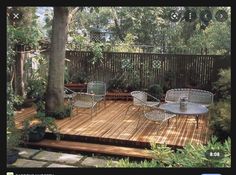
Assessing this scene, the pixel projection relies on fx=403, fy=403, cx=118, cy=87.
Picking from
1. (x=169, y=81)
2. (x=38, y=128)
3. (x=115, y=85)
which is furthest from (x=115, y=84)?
(x=38, y=128)

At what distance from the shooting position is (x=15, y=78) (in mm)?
8578

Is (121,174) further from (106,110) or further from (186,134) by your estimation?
(106,110)

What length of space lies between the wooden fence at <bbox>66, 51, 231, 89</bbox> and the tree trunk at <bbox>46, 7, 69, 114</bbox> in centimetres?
186

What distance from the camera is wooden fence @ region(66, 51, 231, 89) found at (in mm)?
9109

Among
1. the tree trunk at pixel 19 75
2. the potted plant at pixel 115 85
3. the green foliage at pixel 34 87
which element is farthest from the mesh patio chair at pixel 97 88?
the tree trunk at pixel 19 75

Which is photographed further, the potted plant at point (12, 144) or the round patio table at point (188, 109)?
the round patio table at point (188, 109)

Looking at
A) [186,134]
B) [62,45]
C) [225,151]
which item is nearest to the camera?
[225,151]

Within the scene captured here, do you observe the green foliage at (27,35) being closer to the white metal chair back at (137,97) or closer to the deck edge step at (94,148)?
the white metal chair back at (137,97)

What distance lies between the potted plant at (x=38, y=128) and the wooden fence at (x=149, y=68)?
3158 mm

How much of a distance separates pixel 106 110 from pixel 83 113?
1.77ft

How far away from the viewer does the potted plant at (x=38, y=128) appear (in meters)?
6.33

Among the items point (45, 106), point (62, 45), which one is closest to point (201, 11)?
point (62, 45)

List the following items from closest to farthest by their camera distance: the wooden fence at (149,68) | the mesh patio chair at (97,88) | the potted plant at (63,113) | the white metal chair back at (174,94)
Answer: the potted plant at (63,113) < the white metal chair back at (174,94) < the mesh patio chair at (97,88) < the wooden fence at (149,68)

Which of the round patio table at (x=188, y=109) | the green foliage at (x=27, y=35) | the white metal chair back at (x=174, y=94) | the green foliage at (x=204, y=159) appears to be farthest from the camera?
the white metal chair back at (x=174, y=94)
